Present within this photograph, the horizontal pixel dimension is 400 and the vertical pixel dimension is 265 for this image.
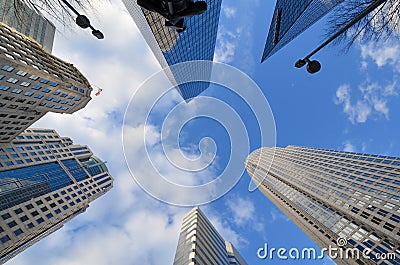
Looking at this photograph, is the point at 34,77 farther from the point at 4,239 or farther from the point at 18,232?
the point at 18,232

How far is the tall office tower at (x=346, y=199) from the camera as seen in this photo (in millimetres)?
45594

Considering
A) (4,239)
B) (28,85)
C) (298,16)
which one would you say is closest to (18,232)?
(4,239)

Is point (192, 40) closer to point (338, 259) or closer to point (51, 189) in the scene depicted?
point (51, 189)

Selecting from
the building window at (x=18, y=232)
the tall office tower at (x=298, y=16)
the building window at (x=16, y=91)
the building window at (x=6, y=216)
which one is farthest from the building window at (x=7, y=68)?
the tall office tower at (x=298, y=16)

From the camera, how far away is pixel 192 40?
57.7 meters

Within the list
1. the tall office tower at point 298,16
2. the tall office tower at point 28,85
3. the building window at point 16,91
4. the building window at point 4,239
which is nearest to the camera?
the tall office tower at point 298,16

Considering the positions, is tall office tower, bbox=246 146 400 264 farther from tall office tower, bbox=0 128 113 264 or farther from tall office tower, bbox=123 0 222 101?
tall office tower, bbox=0 128 113 264

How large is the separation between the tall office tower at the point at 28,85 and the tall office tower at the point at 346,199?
71068 millimetres

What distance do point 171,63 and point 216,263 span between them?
53735 millimetres

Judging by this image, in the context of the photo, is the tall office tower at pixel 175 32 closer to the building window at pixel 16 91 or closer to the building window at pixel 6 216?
the building window at pixel 16 91

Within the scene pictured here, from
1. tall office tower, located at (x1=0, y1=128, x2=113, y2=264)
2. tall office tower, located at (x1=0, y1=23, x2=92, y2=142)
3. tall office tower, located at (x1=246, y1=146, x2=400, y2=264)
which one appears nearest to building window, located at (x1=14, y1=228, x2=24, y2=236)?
tall office tower, located at (x1=0, y1=128, x2=113, y2=264)

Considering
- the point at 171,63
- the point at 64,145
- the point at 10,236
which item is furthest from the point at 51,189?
the point at 171,63

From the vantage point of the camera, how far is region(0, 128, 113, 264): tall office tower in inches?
1774

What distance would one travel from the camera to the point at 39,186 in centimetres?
5700
